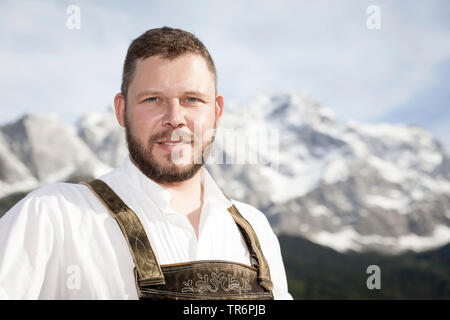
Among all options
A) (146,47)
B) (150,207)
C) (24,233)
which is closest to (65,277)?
(24,233)

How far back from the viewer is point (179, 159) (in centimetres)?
474

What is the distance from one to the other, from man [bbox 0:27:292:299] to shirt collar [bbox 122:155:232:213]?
11mm

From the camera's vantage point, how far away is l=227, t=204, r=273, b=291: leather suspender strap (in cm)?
470

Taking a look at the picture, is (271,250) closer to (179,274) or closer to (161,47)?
(179,274)

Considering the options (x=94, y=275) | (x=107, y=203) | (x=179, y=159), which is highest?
(x=179, y=159)

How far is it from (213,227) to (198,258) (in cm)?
47

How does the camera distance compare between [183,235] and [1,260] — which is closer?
[1,260]

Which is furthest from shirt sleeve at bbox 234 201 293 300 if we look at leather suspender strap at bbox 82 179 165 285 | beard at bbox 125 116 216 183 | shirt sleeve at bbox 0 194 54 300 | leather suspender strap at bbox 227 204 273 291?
shirt sleeve at bbox 0 194 54 300

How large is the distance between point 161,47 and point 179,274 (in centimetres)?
231

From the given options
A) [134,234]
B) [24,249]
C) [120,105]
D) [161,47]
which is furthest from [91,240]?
[161,47]

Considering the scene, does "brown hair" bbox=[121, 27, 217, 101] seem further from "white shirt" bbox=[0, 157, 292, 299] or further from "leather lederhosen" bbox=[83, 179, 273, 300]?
"leather lederhosen" bbox=[83, 179, 273, 300]
